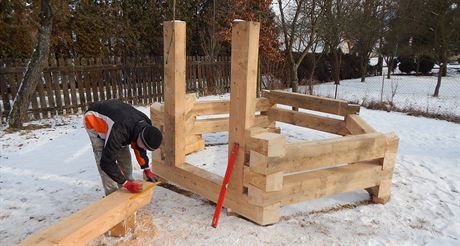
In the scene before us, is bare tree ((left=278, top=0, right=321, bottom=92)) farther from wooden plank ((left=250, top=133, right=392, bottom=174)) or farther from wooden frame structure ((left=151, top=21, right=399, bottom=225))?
wooden plank ((left=250, top=133, right=392, bottom=174))

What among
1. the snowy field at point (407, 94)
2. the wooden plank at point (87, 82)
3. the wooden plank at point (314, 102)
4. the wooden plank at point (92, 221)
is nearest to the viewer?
the wooden plank at point (92, 221)

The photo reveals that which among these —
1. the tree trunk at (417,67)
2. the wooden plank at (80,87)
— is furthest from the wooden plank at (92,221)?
the tree trunk at (417,67)

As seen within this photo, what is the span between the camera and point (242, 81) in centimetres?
322

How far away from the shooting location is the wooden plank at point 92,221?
2.37m

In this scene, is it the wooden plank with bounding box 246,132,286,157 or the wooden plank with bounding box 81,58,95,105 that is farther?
the wooden plank with bounding box 81,58,95,105

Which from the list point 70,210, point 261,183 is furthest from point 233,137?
point 70,210

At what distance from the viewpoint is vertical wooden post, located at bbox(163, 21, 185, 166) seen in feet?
12.9

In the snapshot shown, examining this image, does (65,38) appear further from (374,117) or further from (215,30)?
(374,117)

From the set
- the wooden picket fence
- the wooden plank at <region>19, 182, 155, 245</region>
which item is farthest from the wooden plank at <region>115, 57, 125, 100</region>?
the wooden plank at <region>19, 182, 155, 245</region>

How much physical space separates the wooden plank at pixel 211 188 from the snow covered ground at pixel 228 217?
0.33 ft

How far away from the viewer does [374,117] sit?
8.98 m

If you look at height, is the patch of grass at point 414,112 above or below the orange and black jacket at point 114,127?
below

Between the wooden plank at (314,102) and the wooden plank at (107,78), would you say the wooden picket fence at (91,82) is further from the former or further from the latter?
the wooden plank at (314,102)

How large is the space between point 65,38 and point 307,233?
11.1m
